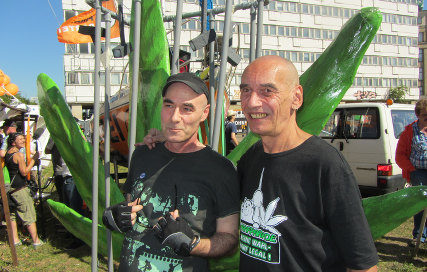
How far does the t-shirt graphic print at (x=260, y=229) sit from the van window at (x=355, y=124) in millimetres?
4102

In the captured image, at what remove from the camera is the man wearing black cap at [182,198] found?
1.21m

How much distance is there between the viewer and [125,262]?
1276 millimetres

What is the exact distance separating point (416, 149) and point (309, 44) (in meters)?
27.4

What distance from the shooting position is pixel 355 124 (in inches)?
195

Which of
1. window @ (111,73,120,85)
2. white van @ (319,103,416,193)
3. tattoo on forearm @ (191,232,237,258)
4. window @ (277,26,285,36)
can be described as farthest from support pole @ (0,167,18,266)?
window @ (277,26,285,36)

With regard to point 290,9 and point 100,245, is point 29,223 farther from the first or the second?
point 290,9

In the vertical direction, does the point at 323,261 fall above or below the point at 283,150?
below

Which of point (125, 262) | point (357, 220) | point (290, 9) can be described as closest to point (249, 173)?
point (357, 220)

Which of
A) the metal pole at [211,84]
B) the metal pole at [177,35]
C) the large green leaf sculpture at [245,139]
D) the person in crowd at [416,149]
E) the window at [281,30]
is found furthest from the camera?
the window at [281,30]

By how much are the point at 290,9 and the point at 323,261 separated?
29.9 m

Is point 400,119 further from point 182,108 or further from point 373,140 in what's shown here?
point 182,108

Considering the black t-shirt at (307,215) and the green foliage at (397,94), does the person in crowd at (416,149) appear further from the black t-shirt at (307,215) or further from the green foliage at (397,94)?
the green foliage at (397,94)

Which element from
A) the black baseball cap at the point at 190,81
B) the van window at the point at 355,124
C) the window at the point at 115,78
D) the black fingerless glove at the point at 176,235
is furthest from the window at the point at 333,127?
the window at the point at 115,78

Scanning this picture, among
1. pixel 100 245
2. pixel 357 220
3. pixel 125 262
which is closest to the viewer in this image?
pixel 357 220
